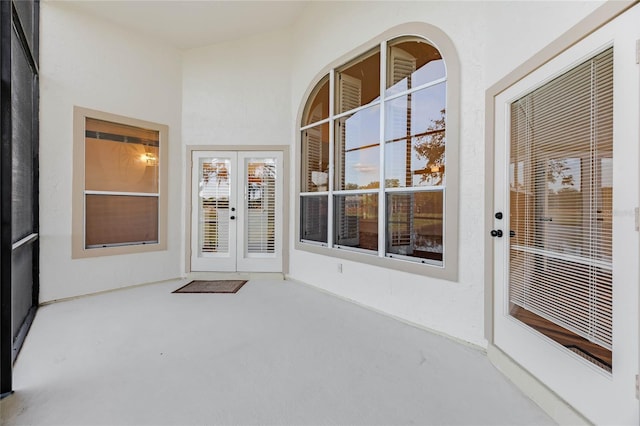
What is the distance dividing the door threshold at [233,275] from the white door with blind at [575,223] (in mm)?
3180

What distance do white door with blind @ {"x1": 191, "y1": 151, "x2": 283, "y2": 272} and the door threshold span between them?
0.06m

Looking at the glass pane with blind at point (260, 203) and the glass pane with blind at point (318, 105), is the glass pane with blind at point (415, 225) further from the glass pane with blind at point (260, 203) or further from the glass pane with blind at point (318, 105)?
the glass pane with blind at point (260, 203)

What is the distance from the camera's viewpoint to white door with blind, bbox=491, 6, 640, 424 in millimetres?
1259

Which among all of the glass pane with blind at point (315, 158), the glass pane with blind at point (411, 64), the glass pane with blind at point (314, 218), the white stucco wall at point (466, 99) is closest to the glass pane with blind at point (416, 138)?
the glass pane with blind at point (411, 64)

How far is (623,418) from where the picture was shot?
1.25 meters

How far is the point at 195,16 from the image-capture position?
3.88m

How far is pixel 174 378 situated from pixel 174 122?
149 inches

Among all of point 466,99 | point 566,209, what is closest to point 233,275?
point 466,99

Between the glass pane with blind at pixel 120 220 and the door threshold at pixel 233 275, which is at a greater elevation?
the glass pane with blind at pixel 120 220

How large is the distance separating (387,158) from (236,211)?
258 centimetres

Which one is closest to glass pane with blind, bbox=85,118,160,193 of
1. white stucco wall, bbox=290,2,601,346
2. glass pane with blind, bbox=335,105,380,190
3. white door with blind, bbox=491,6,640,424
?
glass pane with blind, bbox=335,105,380,190

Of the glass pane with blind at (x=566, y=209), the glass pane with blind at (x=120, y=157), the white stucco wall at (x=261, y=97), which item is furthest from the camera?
the glass pane with blind at (x=120, y=157)

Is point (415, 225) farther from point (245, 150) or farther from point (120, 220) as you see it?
point (120, 220)

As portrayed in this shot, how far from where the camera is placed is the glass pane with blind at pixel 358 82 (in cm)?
336
